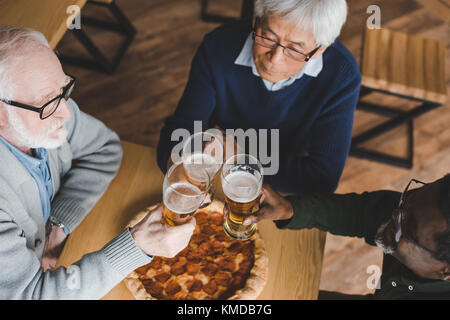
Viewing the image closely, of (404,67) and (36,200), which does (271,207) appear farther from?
(404,67)

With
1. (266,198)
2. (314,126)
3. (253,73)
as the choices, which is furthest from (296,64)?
(266,198)

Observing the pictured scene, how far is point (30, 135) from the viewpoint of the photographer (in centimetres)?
124

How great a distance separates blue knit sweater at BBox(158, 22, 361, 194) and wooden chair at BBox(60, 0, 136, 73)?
1.48 m

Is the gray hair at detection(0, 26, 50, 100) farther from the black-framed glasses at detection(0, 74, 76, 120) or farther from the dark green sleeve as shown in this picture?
the dark green sleeve

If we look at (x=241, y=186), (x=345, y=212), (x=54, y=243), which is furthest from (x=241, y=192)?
(x=54, y=243)

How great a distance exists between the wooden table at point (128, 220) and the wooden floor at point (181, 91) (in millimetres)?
1056

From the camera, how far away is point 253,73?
1.61m

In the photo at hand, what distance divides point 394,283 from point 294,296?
1.16ft

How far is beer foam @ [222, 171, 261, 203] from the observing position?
116 centimetres

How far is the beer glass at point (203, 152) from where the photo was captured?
132cm

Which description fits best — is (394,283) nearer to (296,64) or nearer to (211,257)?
(211,257)

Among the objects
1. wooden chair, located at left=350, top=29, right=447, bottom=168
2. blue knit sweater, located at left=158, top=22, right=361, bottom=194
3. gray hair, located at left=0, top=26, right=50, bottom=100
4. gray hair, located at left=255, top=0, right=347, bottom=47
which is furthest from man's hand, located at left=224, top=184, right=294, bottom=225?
wooden chair, located at left=350, top=29, right=447, bottom=168

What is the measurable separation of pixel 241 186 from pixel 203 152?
0.24m

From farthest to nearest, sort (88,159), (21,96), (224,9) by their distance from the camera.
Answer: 1. (224,9)
2. (88,159)
3. (21,96)
